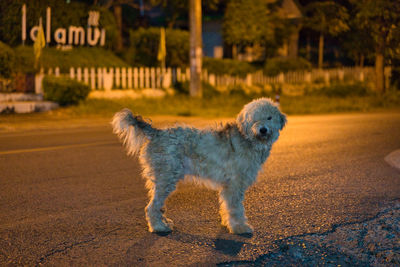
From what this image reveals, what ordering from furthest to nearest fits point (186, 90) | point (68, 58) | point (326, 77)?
point (326, 77) < point (186, 90) < point (68, 58)

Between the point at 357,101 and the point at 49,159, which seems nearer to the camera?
the point at 49,159

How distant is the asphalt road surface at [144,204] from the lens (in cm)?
458

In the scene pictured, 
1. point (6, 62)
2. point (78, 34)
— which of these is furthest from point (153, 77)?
point (6, 62)

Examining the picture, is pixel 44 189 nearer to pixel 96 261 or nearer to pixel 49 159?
pixel 49 159

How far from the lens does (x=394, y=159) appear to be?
30.1 feet

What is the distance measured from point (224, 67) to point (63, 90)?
1247 centimetres

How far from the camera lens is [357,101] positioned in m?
23.4

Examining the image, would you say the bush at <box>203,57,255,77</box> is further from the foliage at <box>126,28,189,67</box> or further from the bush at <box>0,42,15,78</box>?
the bush at <box>0,42,15,78</box>

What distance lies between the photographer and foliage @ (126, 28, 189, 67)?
81.1 feet

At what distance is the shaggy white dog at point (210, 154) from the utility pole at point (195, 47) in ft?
50.7

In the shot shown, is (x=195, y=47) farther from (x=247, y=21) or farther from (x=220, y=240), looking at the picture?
(x=220, y=240)

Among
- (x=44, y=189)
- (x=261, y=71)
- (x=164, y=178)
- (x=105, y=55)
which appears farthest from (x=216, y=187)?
(x=261, y=71)

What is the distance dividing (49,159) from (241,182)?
5.00 m

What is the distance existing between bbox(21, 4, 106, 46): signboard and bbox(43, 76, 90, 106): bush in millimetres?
5038
